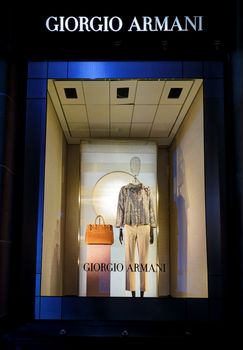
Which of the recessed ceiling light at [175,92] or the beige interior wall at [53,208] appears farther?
the recessed ceiling light at [175,92]

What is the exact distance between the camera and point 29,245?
5023 mm

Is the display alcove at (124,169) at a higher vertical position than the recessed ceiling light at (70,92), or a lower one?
lower

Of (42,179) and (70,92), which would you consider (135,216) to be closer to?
(42,179)

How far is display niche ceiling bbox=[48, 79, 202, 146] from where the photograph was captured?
18.2 ft

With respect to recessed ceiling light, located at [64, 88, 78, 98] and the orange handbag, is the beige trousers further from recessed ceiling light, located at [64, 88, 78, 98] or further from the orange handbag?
recessed ceiling light, located at [64, 88, 78, 98]

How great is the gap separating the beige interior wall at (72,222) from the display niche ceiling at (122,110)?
0.71 feet

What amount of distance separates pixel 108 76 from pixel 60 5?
82 centimetres

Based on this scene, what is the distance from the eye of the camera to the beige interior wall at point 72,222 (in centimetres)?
530

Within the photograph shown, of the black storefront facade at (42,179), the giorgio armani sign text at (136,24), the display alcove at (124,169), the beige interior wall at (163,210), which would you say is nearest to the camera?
the black storefront facade at (42,179)

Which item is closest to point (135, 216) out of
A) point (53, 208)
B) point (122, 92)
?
point (53, 208)

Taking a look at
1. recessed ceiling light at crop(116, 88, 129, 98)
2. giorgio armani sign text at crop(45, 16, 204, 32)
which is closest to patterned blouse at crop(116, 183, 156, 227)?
recessed ceiling light at crop(116, 88, 129, 98)

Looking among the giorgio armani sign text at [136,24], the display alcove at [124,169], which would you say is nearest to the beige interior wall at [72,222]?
the display alcove at [124,169]

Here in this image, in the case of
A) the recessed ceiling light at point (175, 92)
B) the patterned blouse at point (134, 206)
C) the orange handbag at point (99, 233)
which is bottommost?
the orange handbag at point (99, 233)

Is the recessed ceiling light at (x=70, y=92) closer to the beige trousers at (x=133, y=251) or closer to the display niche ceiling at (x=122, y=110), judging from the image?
the display niche ceiling at (x=122, y=110)
